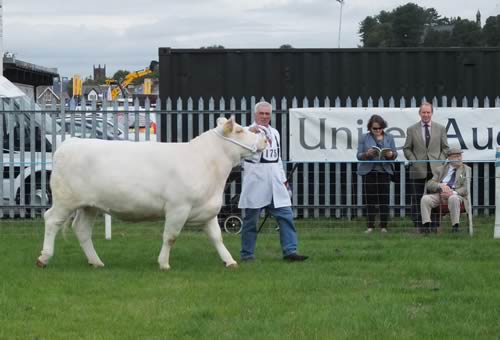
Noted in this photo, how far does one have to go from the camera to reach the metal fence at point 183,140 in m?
18.2

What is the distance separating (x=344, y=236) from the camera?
625 inches

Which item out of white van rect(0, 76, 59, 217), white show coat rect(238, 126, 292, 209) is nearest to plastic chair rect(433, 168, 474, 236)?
white show coat rect(238, 126, 292, 209)

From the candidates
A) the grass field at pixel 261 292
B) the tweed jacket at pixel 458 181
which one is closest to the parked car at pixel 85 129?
the grass field at pixel 261 292

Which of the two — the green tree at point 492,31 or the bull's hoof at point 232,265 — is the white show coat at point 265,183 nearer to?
the bull's hoof at point 232,265

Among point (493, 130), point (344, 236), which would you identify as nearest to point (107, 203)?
point (344, 236)

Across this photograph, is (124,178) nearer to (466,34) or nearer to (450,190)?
(450,190)

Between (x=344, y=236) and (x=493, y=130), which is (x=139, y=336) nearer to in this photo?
(x=344, y=236)

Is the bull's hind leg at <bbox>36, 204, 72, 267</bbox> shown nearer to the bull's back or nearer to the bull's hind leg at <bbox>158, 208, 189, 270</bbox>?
the bull's back

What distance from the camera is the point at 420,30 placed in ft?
159

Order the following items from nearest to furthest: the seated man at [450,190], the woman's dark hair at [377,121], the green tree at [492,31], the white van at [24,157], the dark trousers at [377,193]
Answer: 1. the seated man at [450,190]
2. the woman's dark hair at [377,121]
3. the dark trousers at [377,193]
4. the white van at [24,157]
5. the green tree at [492,31]

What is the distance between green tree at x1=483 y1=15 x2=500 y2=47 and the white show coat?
31052 millimetres

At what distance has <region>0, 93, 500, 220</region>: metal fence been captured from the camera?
18.2 m

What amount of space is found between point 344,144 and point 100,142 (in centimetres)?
611

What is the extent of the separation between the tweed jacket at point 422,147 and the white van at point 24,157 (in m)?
6.02
